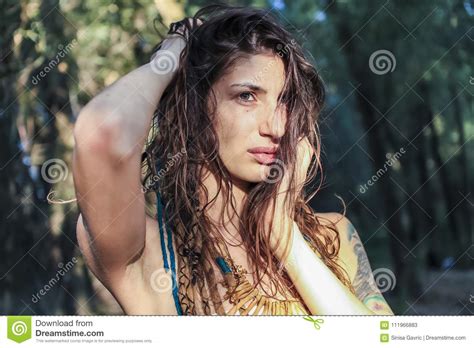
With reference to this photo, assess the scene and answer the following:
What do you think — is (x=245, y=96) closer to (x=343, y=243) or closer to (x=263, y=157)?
(x=263, y=157)

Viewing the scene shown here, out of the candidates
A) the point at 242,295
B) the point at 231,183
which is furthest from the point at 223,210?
the point at 242,295

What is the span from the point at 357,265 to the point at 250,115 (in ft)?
1.64

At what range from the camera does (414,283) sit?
454 cm

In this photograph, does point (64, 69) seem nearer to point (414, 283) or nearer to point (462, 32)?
point (462, 32)

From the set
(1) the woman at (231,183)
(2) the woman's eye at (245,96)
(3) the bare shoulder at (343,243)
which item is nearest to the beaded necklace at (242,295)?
(1) the woman at (231,183)

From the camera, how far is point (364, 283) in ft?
7.35

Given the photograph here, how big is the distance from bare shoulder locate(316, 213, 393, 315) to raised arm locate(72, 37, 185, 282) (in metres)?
0.58

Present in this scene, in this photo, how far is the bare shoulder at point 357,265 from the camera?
222 cm

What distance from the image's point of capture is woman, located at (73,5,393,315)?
2004 mm
